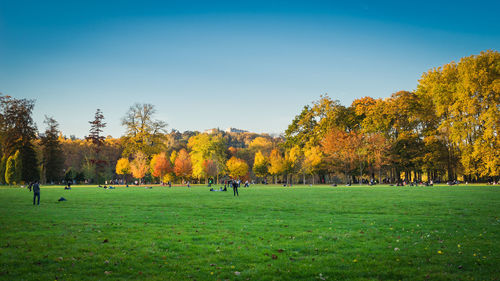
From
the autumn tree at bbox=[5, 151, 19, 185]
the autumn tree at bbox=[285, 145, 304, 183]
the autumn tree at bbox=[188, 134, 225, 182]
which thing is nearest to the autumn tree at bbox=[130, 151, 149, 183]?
the autumn tree at bbox=[188, 134, 225, 182]

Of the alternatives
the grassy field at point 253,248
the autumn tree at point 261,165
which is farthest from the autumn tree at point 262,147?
the grassy field at point 253,248

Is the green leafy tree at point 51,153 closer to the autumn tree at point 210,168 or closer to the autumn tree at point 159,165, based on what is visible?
the autumn tree at point 159,165

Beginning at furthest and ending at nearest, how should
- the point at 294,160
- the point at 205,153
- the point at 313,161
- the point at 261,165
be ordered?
1. the point at 261,165
2. the point at 205,153
3. the point at 294,160
4. the point at 313,161

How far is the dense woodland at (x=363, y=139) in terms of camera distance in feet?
183

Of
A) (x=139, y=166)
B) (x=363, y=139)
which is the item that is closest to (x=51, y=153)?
→ (x=139, y=166)

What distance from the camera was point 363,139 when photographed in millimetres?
68875

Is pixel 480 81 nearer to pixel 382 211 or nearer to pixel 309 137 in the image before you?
pixel 309 137

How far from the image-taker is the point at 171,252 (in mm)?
8953

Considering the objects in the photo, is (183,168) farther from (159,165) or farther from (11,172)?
(11,172)

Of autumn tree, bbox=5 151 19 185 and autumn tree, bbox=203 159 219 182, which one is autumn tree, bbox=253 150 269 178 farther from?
autumn tree, bbox=5 151 19 185

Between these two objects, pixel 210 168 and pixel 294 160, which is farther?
pixel 210 168

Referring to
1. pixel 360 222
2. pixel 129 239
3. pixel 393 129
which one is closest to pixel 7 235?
pixel 129 239

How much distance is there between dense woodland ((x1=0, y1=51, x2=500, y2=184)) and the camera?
55656 mm

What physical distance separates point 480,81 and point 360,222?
55.0 meters
